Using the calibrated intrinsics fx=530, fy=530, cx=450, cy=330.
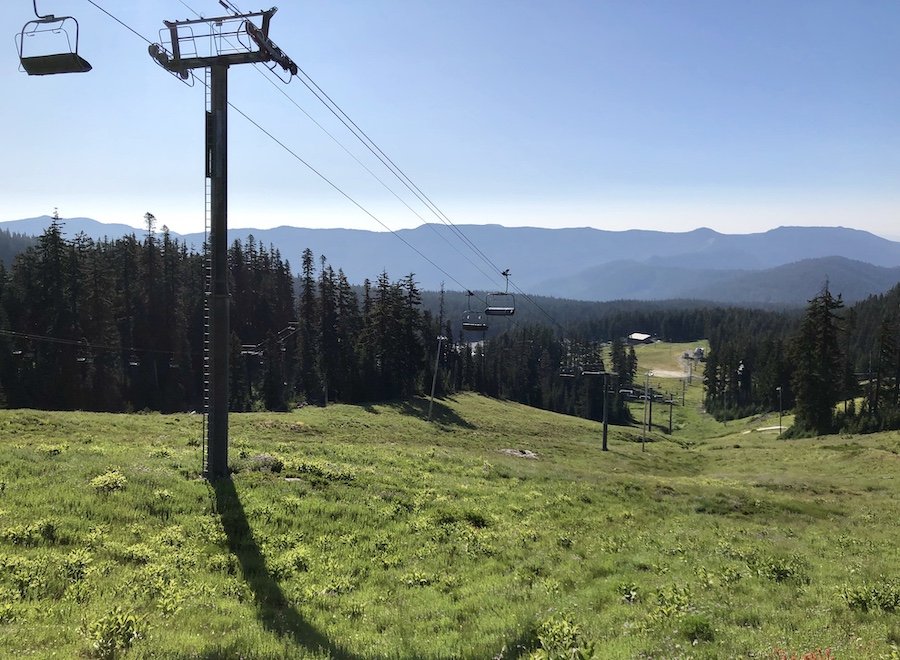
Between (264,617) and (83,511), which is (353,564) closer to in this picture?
(264,617)

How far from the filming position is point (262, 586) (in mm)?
11094

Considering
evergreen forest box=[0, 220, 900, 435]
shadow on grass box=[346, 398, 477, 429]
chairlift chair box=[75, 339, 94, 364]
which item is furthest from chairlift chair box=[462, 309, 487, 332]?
chairlift chair box=[75, 339, 94, 364]

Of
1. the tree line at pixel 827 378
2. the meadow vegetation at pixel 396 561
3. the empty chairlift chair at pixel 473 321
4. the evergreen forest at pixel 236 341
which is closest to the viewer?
the meadow vegetation at pixel 396 561

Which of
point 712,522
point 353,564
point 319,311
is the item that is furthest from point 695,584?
point 319,311

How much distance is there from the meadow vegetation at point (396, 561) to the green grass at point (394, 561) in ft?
0.21

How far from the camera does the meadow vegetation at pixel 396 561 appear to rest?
8.57 metres

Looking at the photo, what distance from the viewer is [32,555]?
10547 millimetres

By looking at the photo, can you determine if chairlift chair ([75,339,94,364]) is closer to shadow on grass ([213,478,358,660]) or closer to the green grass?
the green grass

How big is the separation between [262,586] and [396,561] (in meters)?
3.50

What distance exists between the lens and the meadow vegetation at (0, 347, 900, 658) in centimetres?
857

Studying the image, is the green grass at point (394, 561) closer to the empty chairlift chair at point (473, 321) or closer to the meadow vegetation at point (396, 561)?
the meadow vegetation at point (396, 561)

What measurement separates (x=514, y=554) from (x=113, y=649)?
9866mm

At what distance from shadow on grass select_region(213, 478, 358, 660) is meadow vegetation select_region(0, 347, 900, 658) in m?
0.06

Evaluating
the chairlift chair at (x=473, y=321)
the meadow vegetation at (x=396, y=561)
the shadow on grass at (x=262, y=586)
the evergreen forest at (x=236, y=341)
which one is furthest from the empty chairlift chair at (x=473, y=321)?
the shadow on grass at (x=262, y=586)
